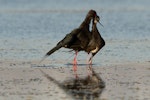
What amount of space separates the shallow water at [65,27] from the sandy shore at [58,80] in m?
0.99

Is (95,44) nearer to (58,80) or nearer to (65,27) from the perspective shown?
(58,80)

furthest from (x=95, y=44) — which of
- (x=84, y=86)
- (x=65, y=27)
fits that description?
(x=65, y=27)

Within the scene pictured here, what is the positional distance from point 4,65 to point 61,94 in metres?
3.63

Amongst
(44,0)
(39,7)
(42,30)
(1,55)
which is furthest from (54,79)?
(44,0)

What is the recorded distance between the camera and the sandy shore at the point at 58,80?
9.41 m

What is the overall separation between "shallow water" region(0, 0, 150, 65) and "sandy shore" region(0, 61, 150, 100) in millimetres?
986

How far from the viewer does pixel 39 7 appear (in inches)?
1251

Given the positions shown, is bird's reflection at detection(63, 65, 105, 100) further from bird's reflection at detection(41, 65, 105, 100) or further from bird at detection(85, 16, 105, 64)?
bird at detection(85, 16, 105, 64)

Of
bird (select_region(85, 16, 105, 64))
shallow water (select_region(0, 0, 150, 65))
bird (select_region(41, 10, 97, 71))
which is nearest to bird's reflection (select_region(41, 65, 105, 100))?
bird (select_region(85, 16, 105, 64))

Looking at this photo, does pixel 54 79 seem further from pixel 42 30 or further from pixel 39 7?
pixel 39 7

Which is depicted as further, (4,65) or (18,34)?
(18,34)

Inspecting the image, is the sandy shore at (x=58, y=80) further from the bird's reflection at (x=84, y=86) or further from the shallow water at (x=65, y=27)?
the shallow water at (x=65, y=27)

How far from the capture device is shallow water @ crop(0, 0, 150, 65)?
574 inches

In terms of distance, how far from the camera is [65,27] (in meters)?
22.0
